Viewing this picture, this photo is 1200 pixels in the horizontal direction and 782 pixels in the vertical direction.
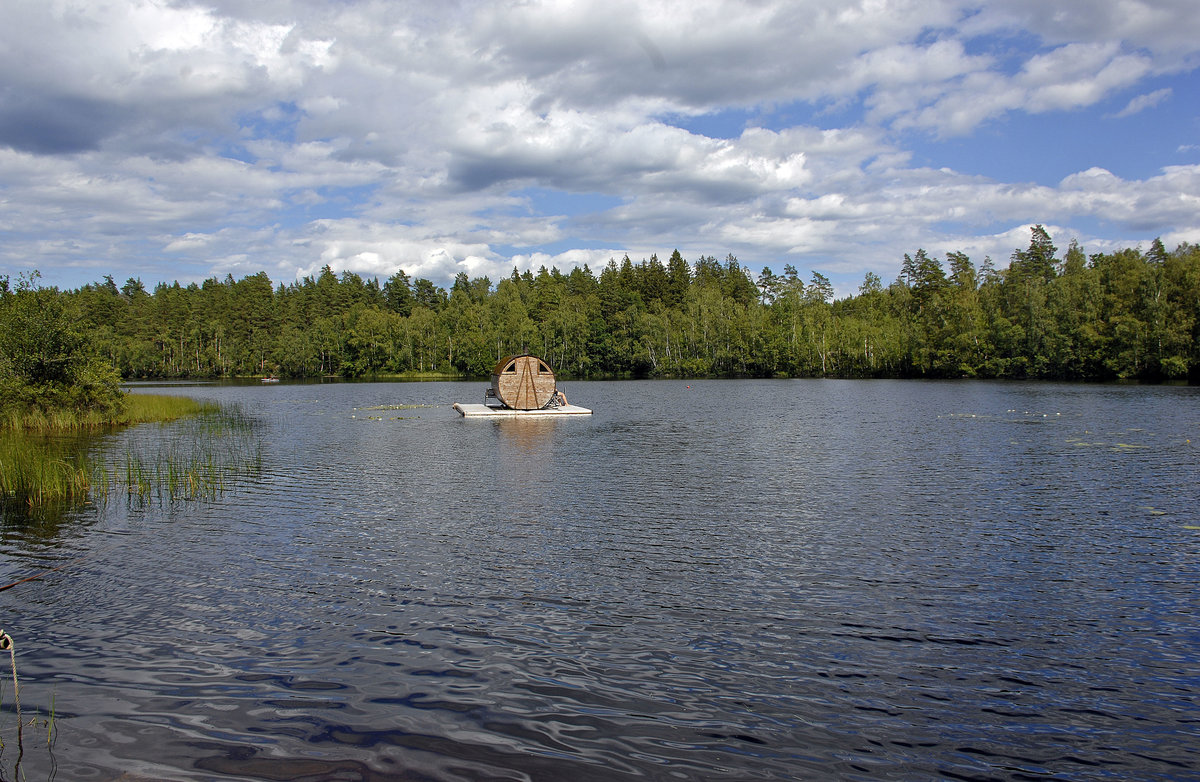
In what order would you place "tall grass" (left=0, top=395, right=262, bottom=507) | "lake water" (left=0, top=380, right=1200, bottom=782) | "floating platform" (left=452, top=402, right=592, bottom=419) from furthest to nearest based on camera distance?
"floating platform" (left=452, top=402, right=592, bottom=419) < "tall grass" (left=0, top=395, right=262, bottom=507) < "lake water" (left=0, top=380, right=1200, bottom=782)

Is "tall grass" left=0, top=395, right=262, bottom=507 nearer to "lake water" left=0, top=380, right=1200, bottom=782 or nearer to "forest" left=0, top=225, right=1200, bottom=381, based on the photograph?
"lake water" left=0, top=380, right=1200, bottom=782

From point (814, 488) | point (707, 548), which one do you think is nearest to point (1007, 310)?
point (814, 488)

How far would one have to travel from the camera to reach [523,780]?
6.12m

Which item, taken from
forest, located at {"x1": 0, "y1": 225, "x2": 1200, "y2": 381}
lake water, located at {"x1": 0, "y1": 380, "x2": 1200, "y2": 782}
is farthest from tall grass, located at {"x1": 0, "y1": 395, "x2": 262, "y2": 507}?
forest, located at {"x1": 0, "y1": 225, "x2": 1200, "y2": 381}

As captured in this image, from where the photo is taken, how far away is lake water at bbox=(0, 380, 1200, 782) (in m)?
6.60

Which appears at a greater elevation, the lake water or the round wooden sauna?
the round wooden sauna

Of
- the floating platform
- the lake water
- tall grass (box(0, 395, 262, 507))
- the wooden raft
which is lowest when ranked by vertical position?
the lake water

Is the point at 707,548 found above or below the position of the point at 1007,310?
below

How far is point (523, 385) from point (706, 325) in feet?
281

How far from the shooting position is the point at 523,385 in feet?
150

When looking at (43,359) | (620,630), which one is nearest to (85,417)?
(43,359)

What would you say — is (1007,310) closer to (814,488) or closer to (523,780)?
(814,488)

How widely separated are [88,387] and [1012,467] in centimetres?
4051

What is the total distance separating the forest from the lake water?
78.5 metres
